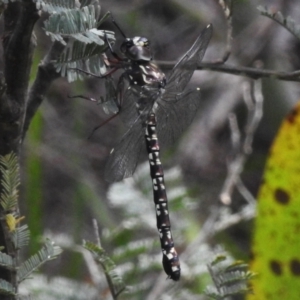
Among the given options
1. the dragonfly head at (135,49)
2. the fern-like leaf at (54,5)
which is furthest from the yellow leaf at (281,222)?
the fern-like leaf at (54,5)

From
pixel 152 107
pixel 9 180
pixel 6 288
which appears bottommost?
pixel 6 288

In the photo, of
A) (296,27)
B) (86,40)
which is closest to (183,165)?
(296,27)

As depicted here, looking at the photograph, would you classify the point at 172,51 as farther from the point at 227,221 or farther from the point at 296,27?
the point at 296,27

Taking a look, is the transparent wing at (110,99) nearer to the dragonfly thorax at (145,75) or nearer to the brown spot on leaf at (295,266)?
the dragonfly thorax at (145,75)

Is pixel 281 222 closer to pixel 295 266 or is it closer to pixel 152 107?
pixel 295 266

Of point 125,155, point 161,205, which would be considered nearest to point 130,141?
point 125,155
